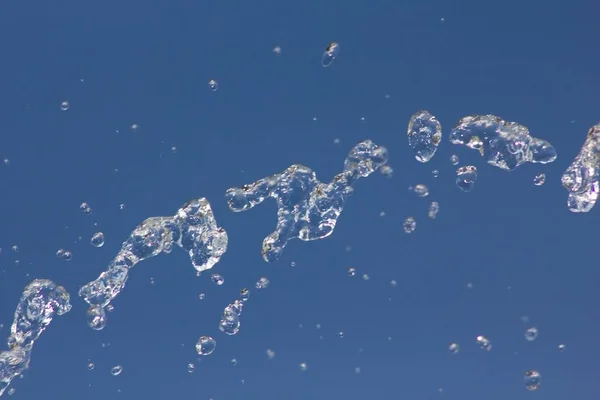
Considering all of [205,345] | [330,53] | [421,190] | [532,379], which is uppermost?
[330,53]

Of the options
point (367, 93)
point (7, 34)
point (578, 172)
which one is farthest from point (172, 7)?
point (578, 172)

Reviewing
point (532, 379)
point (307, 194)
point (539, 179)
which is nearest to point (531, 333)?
point (532, 379)

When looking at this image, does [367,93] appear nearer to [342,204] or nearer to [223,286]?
[342,204]

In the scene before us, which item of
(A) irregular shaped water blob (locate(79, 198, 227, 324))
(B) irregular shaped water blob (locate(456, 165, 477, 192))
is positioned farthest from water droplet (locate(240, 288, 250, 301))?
(B) irregular shaped water blob (locate(456, 165, 477, 192))

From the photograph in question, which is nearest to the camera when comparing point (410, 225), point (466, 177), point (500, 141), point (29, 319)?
point (500, 141)

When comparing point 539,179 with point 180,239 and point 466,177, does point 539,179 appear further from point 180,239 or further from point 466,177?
point 180,239

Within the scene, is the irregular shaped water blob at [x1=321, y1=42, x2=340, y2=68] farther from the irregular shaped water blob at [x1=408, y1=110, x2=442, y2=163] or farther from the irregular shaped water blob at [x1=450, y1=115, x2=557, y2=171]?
the irregular shaped water blob at [x1=450, y1=115, x2=557, y2=171]
